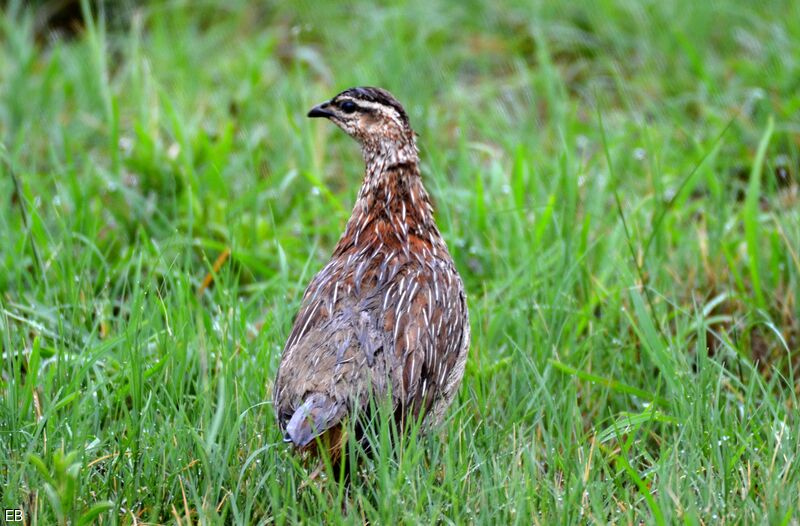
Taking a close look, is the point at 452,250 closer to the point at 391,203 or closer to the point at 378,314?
the point at 391,203

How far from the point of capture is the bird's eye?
4785mm

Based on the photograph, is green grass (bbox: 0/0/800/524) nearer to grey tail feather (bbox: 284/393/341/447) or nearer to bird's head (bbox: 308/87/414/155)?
grey tail feather (bbox: 284/393/341/447)

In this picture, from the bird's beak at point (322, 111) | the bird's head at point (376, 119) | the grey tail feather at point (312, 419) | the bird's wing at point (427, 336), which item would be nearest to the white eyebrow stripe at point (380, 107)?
the bird's head at point (376, 119)

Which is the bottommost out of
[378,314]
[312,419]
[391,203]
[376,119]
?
[312,419]

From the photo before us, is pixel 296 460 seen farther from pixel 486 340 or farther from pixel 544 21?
pixel 544 21

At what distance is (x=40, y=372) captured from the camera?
15.0 ft

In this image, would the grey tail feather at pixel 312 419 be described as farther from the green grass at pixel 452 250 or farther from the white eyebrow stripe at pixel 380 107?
the white eyebrow stripe at pixel 380 107

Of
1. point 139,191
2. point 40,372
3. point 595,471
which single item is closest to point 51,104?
point 139,191

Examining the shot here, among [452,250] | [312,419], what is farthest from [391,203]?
[312,419]

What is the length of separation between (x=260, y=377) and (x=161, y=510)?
720mm

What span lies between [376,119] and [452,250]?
106cm

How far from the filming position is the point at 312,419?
3.79 meters

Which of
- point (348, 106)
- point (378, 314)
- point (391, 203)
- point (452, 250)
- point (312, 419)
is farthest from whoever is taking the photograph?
point (452, 250)

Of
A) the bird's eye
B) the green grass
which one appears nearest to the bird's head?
the bird's eye
